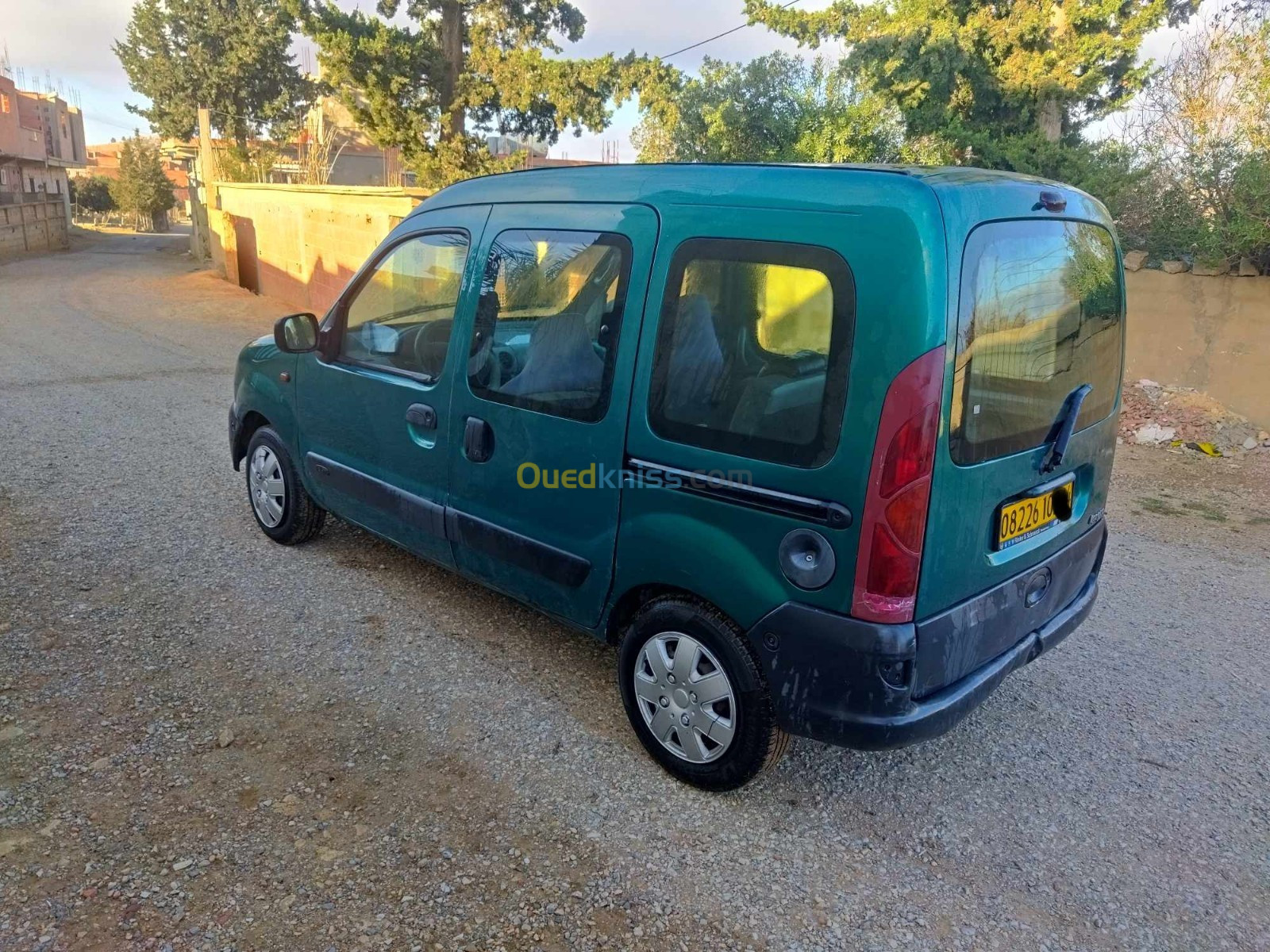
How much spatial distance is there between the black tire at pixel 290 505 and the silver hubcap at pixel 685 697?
2.34m

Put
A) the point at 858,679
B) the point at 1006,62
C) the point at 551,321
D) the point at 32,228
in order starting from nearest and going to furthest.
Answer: the point at 858,679, the point at 551,321, the point at 1006,62, the point at 32,228

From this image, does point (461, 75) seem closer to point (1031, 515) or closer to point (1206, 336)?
point (1206, 336)

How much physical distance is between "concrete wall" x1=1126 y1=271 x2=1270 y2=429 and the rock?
0.78 meters

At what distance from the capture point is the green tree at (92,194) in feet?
192

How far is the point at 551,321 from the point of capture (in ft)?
10.2

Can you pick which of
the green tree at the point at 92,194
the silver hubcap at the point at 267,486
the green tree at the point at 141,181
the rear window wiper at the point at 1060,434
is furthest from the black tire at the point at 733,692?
the green tree at the point at 92,194

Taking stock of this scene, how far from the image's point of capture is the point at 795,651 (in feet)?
8.02

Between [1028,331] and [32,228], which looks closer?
[1028,331]

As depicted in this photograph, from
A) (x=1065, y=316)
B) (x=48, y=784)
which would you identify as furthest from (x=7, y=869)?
(x=1065, y=316)

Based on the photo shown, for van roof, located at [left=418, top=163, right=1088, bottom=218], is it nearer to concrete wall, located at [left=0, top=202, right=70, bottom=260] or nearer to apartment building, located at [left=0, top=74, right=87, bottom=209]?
concrete wall, located at [left=0, top=202, right=70, bottom=260]

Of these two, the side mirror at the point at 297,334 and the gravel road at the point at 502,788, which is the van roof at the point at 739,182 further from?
the gravel road at the point at 502,788

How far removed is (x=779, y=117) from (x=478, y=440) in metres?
16.5

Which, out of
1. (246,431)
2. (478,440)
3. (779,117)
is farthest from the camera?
(779,117)

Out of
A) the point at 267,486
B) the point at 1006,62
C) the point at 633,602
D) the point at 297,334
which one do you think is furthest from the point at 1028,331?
the point at 1006,62
